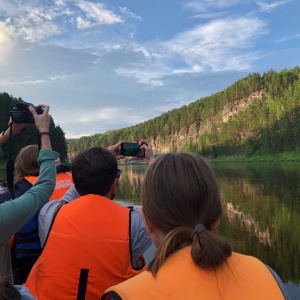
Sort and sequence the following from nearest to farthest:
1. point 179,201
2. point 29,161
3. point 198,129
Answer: point 179,201 → point 29,161 → point 198,129

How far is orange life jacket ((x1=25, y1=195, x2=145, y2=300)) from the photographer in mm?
2414

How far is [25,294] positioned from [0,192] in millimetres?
1822

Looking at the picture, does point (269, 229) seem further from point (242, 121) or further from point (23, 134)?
point (242, 121)

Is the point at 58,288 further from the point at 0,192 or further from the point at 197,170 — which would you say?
the point at 197,170

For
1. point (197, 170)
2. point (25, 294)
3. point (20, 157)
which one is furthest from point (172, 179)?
point (20, 157)

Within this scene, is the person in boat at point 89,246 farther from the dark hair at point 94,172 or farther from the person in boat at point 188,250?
the person in boat at point 188,250

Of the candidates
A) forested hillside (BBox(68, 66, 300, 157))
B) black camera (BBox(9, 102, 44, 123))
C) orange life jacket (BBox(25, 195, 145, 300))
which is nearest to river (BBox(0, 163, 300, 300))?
orange life jacket (BBox(25, 195, 145, 300))

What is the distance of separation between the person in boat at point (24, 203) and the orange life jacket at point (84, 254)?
30 cm

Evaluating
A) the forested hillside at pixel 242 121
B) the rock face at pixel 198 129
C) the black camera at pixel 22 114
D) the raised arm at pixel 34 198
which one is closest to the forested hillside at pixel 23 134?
the forested hillside at pixel 242 121

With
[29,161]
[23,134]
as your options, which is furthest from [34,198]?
[23,134]

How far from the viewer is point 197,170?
1.70m

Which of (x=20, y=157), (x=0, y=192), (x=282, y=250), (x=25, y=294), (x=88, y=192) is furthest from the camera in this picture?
(x=282, y=250)

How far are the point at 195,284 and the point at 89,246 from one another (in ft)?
3.70

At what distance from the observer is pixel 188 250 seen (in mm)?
1542
